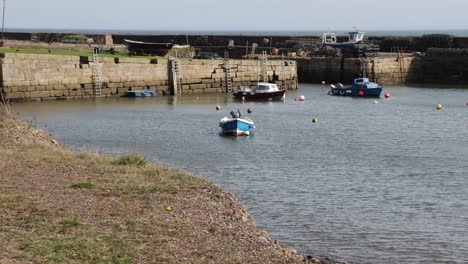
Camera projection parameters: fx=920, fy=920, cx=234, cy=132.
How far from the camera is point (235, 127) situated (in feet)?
123

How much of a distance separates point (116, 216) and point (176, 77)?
1511 inches

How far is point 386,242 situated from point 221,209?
355 cm

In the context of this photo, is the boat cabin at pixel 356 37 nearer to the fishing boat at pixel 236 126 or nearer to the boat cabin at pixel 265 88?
the boat cabin at pixel 265 88

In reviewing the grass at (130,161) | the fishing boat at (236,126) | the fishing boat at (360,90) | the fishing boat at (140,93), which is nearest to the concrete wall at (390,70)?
the fishing boat at (360,90)

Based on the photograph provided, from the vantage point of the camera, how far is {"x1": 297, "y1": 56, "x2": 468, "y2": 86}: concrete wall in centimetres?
6788

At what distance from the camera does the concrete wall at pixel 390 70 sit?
67.9m

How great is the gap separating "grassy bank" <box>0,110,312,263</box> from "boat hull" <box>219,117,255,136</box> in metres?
13.7

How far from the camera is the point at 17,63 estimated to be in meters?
47.1

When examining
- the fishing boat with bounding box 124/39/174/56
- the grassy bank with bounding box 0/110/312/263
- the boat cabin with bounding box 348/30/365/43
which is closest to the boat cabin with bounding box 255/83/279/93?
the fishing boat with bounding box 124/39/174/56

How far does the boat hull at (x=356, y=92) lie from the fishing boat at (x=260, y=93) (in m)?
5.91

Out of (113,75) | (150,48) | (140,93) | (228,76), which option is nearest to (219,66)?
(228,76)

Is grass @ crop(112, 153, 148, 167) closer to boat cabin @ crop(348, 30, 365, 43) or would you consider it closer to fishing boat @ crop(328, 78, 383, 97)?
fishing boat @ crop(328, 78, 383, 97)

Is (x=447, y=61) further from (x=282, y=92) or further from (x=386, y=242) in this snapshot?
(x=386, y=242)

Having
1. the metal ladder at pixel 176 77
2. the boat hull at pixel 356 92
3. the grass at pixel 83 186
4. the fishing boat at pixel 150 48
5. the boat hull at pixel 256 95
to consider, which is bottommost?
the boat hull at pixel 356 92
